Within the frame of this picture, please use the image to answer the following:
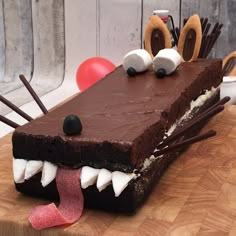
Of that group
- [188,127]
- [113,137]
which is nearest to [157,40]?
[188,127]

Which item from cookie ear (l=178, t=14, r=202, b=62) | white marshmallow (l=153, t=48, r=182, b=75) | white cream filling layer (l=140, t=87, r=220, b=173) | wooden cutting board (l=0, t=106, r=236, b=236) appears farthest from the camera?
cookie ear (l=178, t=14, r=202, b=62)

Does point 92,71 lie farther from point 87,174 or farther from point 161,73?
point 87,174

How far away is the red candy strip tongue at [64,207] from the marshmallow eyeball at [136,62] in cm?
46

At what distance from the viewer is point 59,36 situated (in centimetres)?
223

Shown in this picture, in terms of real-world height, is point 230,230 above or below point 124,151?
below

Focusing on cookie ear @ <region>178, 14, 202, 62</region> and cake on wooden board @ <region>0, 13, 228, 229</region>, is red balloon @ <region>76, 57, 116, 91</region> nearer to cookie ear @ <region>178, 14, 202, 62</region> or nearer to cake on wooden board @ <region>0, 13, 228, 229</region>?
cookie ear @ <region>178, 14, 202, 62</region>

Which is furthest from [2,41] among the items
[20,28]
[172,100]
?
[172,100]

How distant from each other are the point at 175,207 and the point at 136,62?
1.56ft

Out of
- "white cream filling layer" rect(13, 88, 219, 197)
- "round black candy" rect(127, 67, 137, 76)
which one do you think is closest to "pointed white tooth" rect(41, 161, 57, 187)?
"white cream filling layer" rect(13, 88, 219, 197)

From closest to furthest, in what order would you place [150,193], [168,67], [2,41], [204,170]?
[150,193]
[204,170]
[168,67]
[2,41]

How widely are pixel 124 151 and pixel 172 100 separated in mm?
285

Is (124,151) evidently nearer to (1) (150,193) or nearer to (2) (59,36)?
(1) (150,193)

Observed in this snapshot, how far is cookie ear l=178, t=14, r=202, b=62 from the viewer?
1516 millimetres

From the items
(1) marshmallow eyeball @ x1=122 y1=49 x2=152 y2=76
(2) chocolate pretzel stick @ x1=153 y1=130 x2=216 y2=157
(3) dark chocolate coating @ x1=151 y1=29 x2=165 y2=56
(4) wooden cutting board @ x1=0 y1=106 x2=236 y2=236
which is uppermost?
(3) dark chocolate coating @ x1=151 y1=29 x2=165 y2=56
